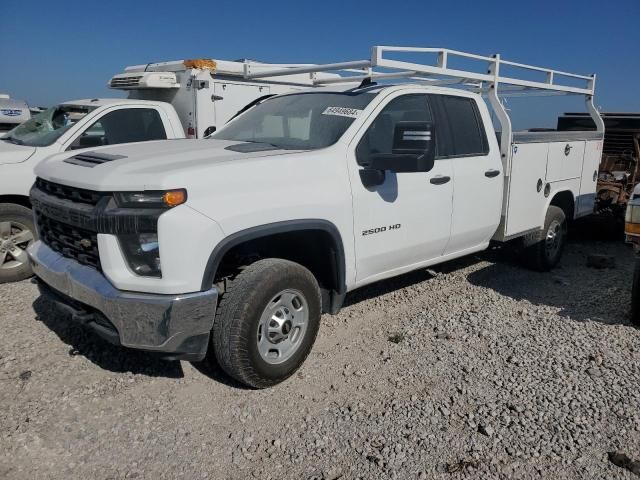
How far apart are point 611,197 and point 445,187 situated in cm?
467

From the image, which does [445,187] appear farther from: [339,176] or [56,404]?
[56,404]

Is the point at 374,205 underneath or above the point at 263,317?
above

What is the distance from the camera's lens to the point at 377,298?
17.4 feet

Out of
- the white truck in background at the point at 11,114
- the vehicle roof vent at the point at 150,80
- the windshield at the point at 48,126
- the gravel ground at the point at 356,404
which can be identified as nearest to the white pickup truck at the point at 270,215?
the gravel ground at the point at 356,404

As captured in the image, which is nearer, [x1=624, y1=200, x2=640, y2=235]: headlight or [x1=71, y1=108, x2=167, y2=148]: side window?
[x1=624, y1=200, x2=640, y2=235]: headlight

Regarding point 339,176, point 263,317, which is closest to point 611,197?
point 339,176

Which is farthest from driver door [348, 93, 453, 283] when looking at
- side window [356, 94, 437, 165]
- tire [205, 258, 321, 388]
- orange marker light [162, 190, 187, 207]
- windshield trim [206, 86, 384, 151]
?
orange marker light [162, 190, 187, 207]

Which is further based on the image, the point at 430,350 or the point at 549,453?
the point at 430,350

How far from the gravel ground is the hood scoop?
133 cm

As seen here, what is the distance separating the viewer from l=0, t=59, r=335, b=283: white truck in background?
18.1 ft

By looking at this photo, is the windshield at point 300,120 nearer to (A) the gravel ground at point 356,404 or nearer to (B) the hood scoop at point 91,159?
(B) the hood scoop at point 91,159

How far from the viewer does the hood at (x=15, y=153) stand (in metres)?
5.48

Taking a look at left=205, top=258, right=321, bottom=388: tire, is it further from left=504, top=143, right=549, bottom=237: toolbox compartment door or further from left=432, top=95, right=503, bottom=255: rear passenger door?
left=504, top=143, right=549, bottom=237: toolbox compartment door

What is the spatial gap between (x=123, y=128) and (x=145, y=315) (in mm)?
3947
